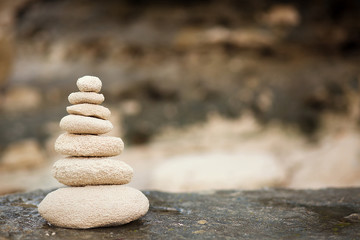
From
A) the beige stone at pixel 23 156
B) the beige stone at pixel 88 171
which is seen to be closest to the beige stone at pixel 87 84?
the beige stone at pixel 88 171

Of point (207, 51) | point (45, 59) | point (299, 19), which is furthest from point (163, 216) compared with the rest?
point (45, 59)

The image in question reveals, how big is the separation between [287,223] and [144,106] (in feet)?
30.5

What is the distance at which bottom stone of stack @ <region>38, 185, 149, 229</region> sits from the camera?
301 cm

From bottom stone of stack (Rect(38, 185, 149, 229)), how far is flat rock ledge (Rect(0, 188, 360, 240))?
0.07m

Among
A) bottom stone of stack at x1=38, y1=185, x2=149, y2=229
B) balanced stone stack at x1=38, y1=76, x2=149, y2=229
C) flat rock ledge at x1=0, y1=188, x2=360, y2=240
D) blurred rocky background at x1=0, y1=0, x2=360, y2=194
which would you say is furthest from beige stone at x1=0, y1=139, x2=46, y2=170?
bottom stone of stack at x1=38, y1=185, x2=149, y2=229

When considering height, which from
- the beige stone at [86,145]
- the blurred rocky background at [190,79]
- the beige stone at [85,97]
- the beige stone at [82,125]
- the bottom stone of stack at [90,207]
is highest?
the blurred rocky background at [190,79]

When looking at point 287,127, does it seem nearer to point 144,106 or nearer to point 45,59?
point 144,106

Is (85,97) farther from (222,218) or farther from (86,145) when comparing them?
(222,218)

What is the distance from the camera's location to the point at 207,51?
40.1 feet

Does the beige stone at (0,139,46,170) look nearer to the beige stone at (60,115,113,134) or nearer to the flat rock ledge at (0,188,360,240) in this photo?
the flat rock ledge at (0,188,360,240)

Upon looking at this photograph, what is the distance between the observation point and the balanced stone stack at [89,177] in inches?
120

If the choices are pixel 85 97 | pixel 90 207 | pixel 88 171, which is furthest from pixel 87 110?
pixel 90 207

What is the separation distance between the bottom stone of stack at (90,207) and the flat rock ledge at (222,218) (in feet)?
0.24

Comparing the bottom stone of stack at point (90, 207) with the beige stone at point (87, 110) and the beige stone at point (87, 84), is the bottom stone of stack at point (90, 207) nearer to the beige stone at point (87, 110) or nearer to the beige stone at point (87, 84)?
the beige stone at point (87, 110)
